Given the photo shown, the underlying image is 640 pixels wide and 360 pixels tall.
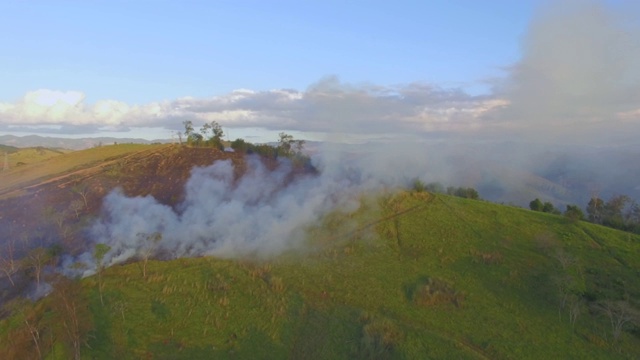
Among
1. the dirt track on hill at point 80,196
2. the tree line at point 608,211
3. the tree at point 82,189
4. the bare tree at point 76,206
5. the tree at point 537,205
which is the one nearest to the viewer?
the dirt track on hill at point 80,196

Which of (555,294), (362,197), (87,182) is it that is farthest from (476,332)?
(87,182)

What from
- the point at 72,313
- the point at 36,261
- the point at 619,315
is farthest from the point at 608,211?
the point at 36,261

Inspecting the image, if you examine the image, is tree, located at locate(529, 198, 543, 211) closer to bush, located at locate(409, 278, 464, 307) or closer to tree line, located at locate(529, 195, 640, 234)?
tree line, located at locate(529, 195, 640, 234)

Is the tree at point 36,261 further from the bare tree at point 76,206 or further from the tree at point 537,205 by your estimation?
the tree at point 537,205

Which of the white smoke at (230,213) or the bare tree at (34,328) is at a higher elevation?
the white smoke at (230,213)

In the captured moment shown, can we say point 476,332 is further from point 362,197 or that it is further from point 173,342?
point 362,197

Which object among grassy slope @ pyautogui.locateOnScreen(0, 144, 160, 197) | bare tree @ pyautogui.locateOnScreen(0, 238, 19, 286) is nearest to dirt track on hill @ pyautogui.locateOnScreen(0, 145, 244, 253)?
bare tree @ pyautogui.locateOnScreen(0, 238, 19, 286)

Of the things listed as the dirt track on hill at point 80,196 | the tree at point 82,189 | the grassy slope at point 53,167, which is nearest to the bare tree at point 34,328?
the dirt track on hill at point 80,196
